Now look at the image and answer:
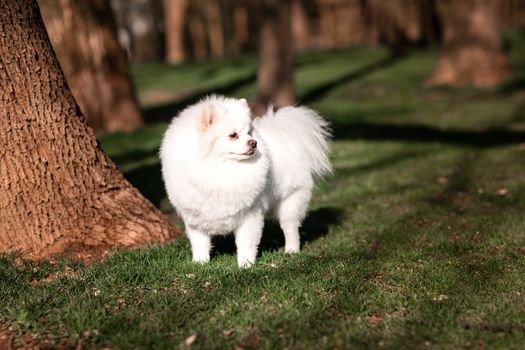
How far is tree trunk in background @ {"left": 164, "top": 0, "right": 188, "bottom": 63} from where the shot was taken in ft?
123

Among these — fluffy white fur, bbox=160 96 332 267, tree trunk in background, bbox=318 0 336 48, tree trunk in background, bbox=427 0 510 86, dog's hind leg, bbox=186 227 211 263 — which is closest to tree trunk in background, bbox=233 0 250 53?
tree trunk in background, bbox=318 0 336 48

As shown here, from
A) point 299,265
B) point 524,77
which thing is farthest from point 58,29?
point 524,77

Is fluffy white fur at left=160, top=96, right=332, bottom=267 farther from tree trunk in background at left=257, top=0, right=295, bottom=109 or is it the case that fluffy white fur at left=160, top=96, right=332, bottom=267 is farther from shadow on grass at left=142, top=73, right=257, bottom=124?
tree trunk in background at left=257, top=0, right=295, bottom=109

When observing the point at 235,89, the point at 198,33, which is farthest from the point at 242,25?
the point at 235,89

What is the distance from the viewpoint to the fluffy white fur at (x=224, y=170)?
15.0 feet

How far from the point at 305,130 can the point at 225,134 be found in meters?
1.28

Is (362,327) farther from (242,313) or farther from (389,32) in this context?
(389,32)

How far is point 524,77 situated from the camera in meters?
18.5

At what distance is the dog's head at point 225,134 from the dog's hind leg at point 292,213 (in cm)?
107

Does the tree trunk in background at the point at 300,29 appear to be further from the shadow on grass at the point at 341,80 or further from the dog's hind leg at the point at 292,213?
the dog's hind leg at the point at 292,213

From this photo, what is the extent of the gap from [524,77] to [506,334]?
1661 cm

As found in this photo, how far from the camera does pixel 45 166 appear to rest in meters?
5.24

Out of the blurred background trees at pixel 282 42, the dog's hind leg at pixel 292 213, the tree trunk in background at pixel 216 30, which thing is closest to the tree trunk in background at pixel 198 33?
the tree trunk in background at pixel 216 30

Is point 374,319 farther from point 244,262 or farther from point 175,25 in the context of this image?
point 175,25
